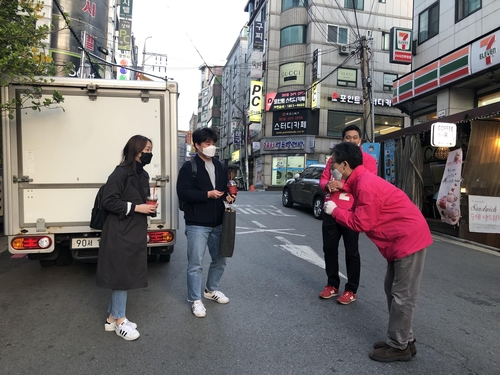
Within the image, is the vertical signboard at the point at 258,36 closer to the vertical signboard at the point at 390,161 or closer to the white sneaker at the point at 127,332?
the vertical signboard at the point at 390,161

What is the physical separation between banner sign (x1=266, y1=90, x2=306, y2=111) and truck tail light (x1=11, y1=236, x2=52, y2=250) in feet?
86.7

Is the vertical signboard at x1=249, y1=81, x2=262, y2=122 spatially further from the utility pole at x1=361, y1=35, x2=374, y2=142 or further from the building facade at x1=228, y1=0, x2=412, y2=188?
the utility pole at x1=361, y1=35, x2=374, y2=142

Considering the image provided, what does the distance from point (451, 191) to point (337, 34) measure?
2445cm

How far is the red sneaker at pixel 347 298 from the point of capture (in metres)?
4.00

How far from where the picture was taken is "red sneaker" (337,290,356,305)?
4.00 meters

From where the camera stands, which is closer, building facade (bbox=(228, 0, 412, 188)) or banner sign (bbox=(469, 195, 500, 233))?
banner sign (bbox=(469, 195, 500, 233))

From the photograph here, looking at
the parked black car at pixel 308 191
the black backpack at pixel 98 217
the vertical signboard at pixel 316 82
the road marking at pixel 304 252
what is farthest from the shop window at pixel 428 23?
the black backpack at pixel 98 217

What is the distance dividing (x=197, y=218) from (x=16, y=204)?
211 centimetres

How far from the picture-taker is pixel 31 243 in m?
4.14

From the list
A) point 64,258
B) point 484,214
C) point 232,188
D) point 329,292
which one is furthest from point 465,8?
point 64,258

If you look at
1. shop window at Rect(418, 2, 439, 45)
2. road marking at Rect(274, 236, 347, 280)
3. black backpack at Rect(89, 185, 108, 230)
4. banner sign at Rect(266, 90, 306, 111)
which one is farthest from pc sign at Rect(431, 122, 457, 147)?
banner sign at Rect(266, 90, 306, 111)

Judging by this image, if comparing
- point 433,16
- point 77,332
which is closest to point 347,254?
point 77,332

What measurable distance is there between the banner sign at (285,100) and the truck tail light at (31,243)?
86.7 feet

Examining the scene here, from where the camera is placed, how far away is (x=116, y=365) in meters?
2.74
